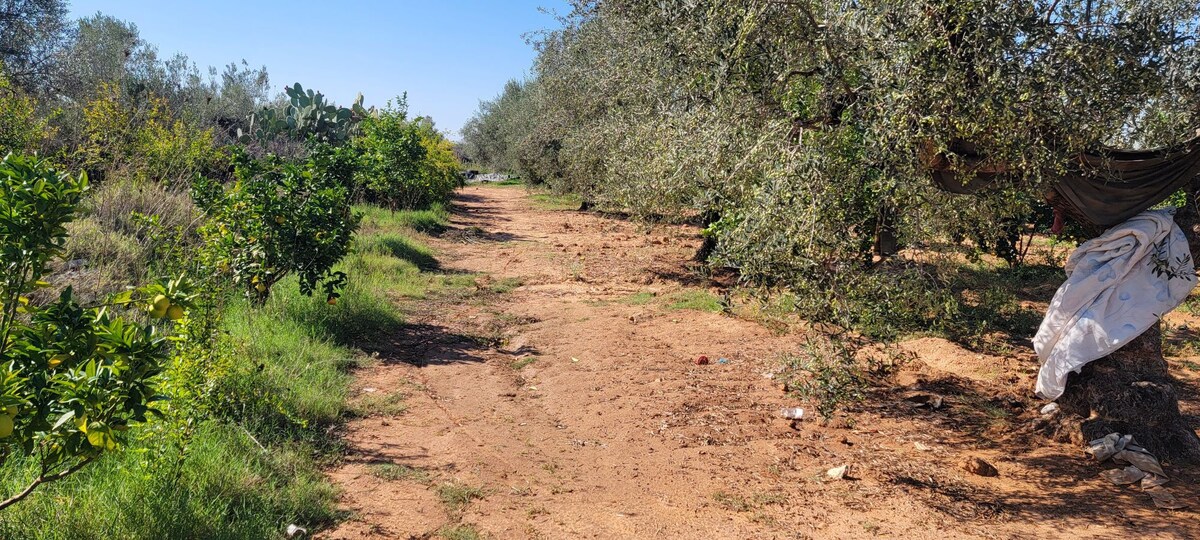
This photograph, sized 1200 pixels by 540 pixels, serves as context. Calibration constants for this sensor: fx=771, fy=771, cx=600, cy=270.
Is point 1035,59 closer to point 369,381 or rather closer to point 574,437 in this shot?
point 574,437

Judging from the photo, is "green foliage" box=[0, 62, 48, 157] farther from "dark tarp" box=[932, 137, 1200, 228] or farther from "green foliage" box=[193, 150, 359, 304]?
"dark tarp" box=[932, 137, 1200, 228]

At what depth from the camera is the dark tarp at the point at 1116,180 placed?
4965 mm

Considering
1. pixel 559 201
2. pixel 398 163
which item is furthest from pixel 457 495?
pixel 559 201

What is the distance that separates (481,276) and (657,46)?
581cm

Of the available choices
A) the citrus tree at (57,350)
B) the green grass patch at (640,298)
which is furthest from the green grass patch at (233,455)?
the green grass patch at (640,298)

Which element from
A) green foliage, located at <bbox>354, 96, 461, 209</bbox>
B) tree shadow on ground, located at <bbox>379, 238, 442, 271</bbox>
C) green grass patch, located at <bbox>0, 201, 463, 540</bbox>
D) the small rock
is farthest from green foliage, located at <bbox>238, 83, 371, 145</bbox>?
the small rock

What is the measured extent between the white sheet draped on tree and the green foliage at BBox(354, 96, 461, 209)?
1350 cm

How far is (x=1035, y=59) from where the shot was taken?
14.6 feet

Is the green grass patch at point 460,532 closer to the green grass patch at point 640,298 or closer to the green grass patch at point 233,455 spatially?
the green grass patch at point 233,455

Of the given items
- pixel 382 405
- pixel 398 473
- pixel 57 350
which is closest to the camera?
pixel 57 350

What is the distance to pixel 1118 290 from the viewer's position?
5188mm

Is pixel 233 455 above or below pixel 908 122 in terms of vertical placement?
below

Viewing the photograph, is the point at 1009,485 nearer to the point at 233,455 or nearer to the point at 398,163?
the point at 233,455

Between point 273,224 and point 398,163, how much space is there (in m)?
11.1
